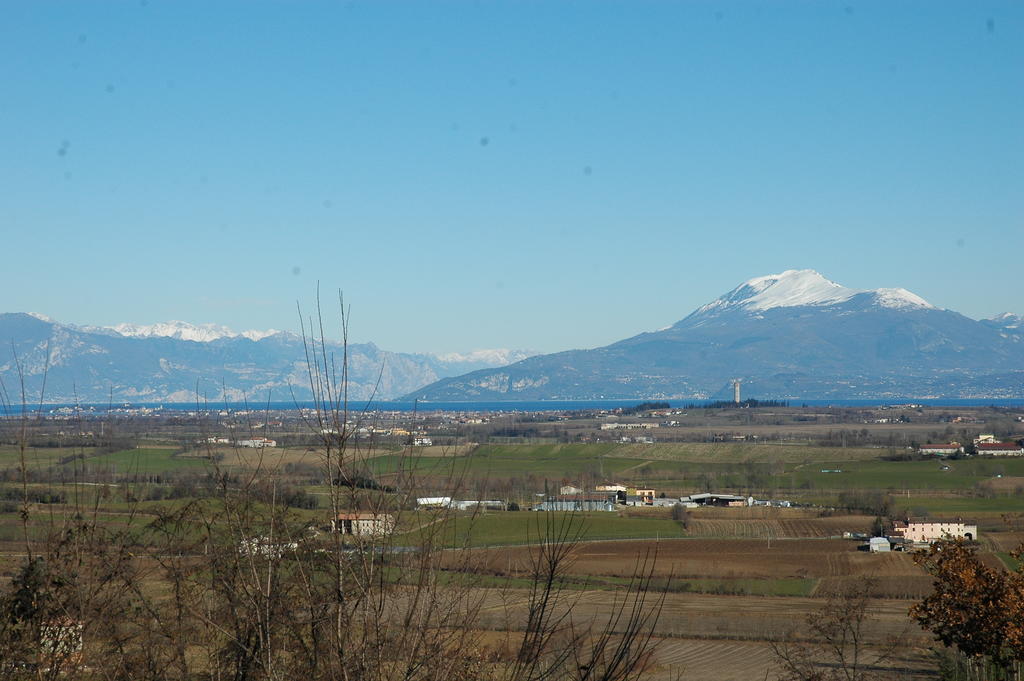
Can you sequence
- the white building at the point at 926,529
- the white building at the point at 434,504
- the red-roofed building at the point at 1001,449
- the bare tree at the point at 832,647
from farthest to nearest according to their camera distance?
the red-roofed building at the point at 1001,449 < the white building at the point at 926,529 < the bare tree at the point at 832,647 < the white building at the point at 434,504

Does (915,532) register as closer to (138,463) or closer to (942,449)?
(138,463)

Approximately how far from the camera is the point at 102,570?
27.5ft

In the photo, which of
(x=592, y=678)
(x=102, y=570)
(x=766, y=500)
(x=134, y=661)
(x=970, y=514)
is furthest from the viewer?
(x=766, y=500)

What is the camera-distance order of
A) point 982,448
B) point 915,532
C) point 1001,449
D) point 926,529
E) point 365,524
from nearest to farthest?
point 365,524
point 915,532
point 926,529
point 1001,449
point 982,448

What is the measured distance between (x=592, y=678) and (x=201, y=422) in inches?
130

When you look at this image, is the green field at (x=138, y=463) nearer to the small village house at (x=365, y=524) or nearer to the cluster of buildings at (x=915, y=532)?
the small village house at (x=365, y=524)

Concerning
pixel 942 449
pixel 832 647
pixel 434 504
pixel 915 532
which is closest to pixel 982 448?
pixel 942 449

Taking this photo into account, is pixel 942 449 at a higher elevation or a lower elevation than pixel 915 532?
higher

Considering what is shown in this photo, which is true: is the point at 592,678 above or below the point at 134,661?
above

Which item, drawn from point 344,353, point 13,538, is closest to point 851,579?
point 13,538

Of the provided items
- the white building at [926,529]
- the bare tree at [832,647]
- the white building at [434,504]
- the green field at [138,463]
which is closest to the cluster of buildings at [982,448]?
the white building at [926,529]

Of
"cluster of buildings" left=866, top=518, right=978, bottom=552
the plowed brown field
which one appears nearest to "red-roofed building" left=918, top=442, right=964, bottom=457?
the plowed brown field

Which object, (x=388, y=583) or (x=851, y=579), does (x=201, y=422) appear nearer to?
(x=388, y=583)

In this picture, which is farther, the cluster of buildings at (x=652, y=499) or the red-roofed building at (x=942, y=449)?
the red-roofed building at (x=942, y=449)
